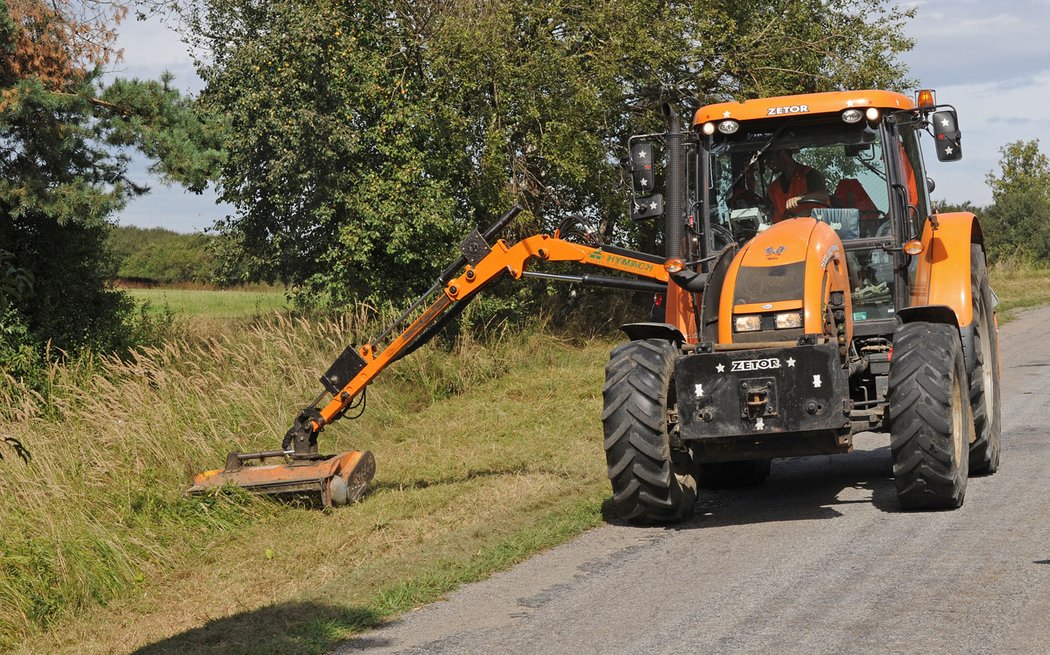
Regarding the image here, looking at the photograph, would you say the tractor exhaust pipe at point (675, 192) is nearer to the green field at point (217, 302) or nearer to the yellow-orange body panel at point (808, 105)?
the yellow-orange body panel at point (808, 105)

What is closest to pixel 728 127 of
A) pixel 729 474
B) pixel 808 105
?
pixel 808 105

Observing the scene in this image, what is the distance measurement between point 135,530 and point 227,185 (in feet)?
33.6

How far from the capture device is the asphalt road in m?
5.73

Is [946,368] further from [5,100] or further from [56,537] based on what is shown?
[5,100]

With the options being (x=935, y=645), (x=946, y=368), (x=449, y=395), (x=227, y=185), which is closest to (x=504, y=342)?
(x=449, y=395)

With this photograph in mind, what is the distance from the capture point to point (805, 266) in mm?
7945

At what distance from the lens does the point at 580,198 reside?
2027cm

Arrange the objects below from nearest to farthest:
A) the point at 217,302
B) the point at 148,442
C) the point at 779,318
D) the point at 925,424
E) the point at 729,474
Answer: the point at 925,424 < the point at 779,318 < the point at 729,474 < the point at 148,442 < the point at 217,302

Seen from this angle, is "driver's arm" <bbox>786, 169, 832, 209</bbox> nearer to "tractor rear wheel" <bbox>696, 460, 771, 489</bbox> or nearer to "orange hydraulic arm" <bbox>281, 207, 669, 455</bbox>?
"orange hydraulic arm" <bbox>281, 207, 669, 455</bbox>

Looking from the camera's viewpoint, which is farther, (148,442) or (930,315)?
(148,442)

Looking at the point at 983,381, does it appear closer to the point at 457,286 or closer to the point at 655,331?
the point at 655,331

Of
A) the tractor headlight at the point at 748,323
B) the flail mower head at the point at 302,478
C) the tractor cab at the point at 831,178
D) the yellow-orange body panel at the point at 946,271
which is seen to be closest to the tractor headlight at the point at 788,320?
the tractor headlight at the point at 748,323

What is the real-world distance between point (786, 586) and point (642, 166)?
3772mm

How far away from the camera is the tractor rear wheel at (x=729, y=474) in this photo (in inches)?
371
